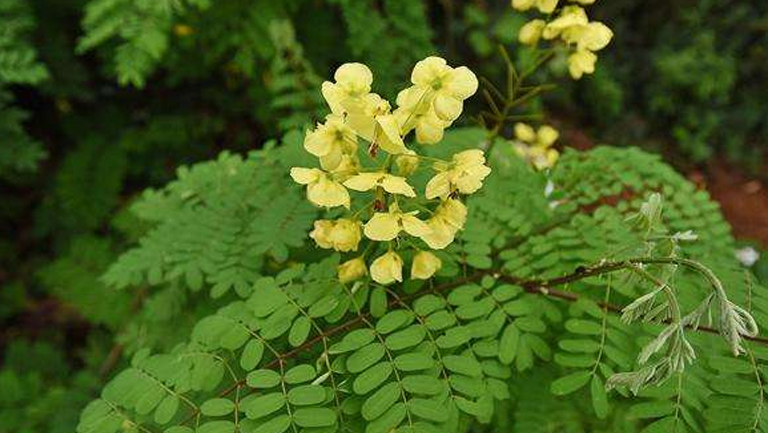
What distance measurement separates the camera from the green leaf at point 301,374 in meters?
1.14

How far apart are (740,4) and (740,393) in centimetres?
358

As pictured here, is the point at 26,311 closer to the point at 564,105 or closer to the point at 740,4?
the point at 564,105

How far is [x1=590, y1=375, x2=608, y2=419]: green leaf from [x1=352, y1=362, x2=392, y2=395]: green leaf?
38cm

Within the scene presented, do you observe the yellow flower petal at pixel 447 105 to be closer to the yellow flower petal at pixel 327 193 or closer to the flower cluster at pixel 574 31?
the yellow flower petal at pixel 327 193

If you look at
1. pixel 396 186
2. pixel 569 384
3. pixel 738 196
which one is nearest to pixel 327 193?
pixel 396 186

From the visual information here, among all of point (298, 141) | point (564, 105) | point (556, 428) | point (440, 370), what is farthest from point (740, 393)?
point (564, 105)

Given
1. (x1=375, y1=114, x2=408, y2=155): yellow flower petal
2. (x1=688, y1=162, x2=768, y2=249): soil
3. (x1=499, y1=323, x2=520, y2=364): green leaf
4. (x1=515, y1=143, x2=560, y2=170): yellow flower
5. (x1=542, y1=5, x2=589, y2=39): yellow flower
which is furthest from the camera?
(x1=688, y1=162, x2=768, y2=249): soil

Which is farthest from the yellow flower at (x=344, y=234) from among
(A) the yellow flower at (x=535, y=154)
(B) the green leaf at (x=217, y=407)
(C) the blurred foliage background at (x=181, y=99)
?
(A) the yellow flower at (x=535, y=154)

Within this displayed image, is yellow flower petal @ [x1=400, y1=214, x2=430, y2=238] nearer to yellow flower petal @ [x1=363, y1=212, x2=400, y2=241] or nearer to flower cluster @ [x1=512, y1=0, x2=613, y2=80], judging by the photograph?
yellow flower petal @ [x1=363, y1=212, x2=400, y2=241]

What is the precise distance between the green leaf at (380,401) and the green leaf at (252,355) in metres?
0.23

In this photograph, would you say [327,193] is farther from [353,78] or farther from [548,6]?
[548,6]

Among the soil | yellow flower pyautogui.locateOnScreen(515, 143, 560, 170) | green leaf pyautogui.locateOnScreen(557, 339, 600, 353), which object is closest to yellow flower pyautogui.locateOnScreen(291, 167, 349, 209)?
green leaf pyautogui.locateOnScreen(557, 339, 600, 353)

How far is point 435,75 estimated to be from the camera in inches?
41.2

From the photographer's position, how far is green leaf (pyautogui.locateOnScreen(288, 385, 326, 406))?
1.11m
